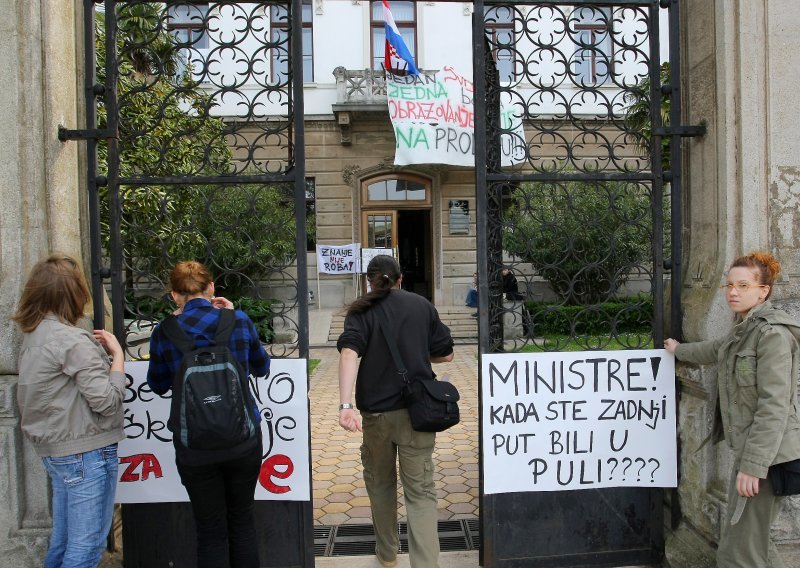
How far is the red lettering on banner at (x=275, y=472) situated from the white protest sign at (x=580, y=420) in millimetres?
1192

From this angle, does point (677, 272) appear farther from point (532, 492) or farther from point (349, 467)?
point (349, 467)

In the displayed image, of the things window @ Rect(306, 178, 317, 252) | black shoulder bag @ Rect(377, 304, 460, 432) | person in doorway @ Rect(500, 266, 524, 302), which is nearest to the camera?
black shoulder bag @ Rect(377, 304, 460, 432)

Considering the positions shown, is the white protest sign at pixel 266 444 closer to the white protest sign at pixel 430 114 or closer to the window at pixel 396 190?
the white protest sign at pixel 430 114

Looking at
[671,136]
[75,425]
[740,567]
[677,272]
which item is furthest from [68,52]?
[740,567]

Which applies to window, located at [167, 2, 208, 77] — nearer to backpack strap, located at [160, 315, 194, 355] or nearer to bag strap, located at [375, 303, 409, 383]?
backpack strap, located at [160, 315, 194, 355]

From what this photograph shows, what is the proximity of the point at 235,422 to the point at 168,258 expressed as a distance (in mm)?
1388

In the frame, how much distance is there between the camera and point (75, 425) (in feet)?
9.50

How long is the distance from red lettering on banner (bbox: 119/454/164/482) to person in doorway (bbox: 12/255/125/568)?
28.2 inches

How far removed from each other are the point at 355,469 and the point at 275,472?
2.21 metres

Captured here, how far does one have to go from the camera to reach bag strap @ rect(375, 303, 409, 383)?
11.3 feet

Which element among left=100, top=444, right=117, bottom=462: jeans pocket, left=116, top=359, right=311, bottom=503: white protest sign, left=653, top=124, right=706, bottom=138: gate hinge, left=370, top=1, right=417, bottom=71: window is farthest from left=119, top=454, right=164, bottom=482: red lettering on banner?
left=370, top=1, right=417, bottom=71: window

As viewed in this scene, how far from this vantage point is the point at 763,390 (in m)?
2.79

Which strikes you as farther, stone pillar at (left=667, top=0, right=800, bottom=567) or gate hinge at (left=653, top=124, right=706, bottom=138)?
gate hinge at (left=653, top=124, right=706, bottom=138)

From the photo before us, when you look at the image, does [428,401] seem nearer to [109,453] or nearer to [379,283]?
[379,283]
